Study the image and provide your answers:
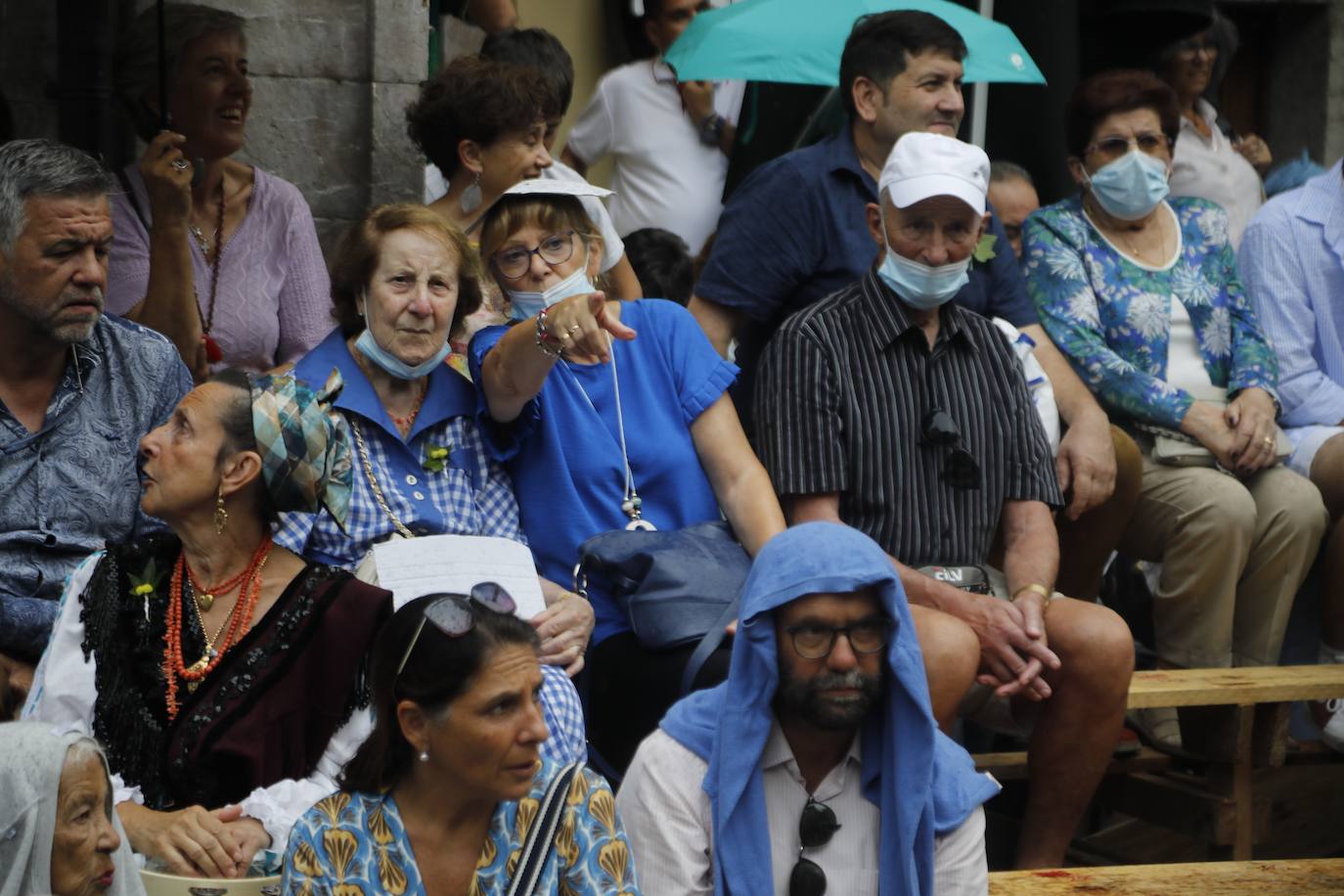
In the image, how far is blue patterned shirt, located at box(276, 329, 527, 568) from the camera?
4680mm

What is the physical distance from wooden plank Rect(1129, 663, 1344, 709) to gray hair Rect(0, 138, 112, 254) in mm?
3106

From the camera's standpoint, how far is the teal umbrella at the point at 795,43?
679cm

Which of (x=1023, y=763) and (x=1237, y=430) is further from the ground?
(x=1237, y=430)

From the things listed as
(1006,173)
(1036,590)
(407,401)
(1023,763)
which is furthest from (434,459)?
(1006,173)

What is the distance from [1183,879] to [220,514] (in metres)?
2.51

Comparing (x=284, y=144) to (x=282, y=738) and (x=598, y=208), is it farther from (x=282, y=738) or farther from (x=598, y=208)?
(x=282, y=738)

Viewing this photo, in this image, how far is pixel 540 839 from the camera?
141 inches

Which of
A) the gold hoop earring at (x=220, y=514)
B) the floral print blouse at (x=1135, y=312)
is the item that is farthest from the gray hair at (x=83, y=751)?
the floral print blouse at (x=1135, y=312)

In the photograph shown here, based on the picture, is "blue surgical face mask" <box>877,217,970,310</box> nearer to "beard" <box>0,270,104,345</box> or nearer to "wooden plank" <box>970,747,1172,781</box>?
"wooden plank" <box>970,747,1172,781</box>

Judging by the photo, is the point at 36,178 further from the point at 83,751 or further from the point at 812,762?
the point at 812,762

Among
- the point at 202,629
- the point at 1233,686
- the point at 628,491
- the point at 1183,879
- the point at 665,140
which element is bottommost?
the point at 1183,879

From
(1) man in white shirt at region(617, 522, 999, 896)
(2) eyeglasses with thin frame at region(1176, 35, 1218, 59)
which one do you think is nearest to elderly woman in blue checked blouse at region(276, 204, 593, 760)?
(1) man in white shirt at region(617, 522, 999, 896)

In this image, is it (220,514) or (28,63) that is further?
(28,63)

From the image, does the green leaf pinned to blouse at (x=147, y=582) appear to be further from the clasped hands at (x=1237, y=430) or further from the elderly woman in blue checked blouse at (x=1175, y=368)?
the clasped hands at (x=1237, y=430)
